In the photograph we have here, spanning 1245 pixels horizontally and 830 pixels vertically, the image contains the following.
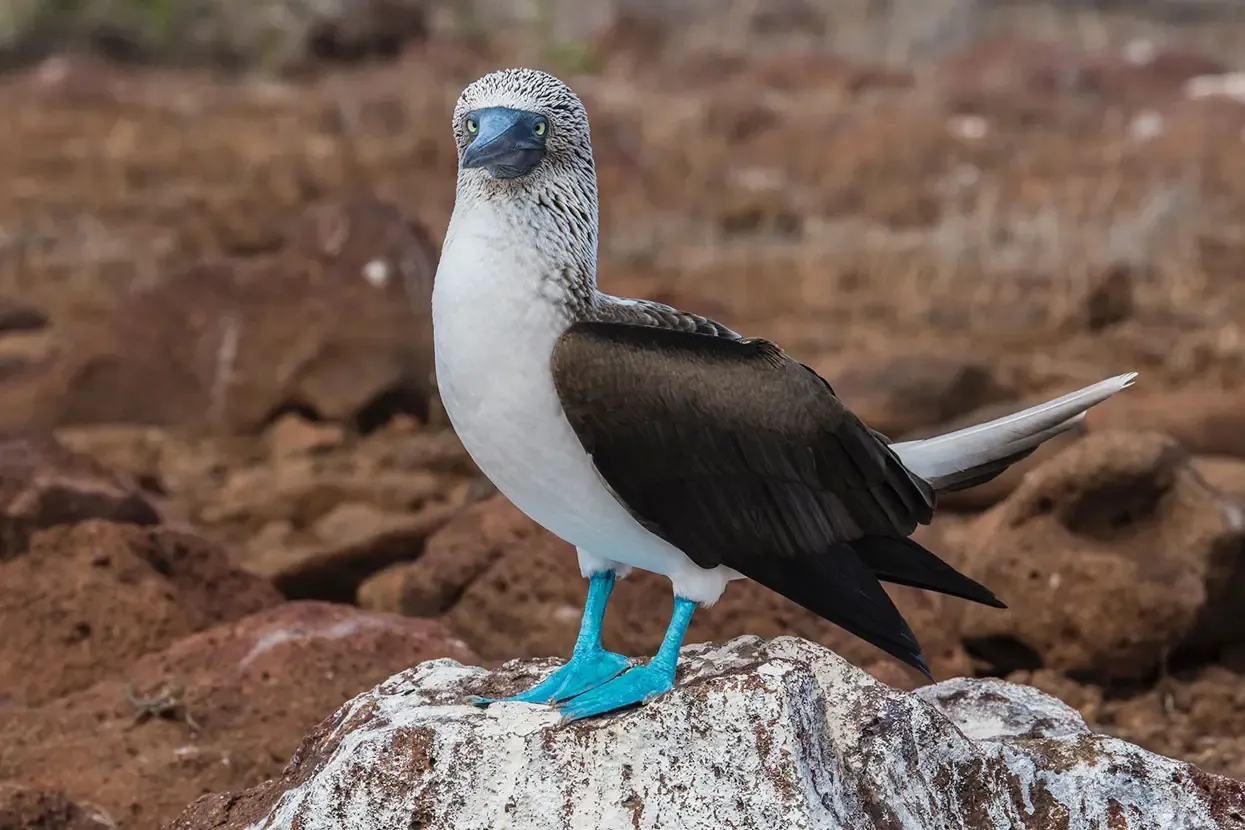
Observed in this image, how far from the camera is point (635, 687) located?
11.8 feet

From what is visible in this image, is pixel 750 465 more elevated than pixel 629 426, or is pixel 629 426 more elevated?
pixel 629 426

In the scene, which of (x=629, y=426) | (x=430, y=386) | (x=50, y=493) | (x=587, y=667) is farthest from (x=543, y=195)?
(x=430, y=386)

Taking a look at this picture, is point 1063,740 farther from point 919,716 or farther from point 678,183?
point 678,183

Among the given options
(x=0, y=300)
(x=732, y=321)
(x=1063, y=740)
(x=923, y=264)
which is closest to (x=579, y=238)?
(x=1063, y=740)

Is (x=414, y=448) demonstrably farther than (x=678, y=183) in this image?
No

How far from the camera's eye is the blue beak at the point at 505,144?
3.63m

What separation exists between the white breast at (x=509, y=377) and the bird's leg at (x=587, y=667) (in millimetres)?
321

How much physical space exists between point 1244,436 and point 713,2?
113 ft

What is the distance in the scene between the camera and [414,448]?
32.7 ft

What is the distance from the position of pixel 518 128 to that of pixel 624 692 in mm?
1177

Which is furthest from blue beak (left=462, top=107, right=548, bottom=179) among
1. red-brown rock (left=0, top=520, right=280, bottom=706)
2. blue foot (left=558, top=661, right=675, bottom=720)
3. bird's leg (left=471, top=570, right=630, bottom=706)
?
red-brown rock (left=0, top=520, right=280, bottom=706)

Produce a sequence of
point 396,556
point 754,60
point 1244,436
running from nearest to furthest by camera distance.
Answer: point 396,556 → point 1244,436 → point 754,60

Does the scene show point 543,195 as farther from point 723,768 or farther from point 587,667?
point 723,768

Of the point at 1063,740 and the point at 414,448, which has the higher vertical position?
the point at 1063,740
